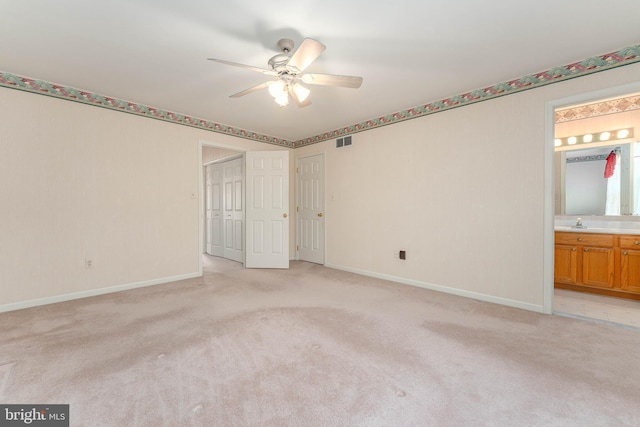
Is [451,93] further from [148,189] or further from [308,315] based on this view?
[148,189]

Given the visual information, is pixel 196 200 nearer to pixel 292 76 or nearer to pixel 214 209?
pixel 214 209

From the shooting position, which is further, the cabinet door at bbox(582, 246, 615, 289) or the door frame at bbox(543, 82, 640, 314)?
the cabinet door at bbox(582, 246, 615, 289)

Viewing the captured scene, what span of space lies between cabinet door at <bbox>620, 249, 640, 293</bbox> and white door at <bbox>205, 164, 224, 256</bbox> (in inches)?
258

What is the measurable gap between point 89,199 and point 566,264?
20.6 ft

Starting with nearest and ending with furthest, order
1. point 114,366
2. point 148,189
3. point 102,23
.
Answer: point 114,366, point 102,23, point 148,189

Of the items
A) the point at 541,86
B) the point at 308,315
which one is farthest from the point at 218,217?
the point at 541,86

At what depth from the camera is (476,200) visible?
3.39 metres

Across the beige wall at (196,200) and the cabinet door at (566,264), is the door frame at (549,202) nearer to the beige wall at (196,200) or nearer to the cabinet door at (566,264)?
the beige wall at (196,200)

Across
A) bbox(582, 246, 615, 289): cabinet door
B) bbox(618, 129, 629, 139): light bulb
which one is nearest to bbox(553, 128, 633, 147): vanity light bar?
bbox(618, 129, 629, 139): light bulb

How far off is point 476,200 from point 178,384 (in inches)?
137

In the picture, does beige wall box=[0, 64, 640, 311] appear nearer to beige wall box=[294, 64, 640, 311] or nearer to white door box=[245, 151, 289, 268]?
beige wall box=[294, 64, 640, 311]

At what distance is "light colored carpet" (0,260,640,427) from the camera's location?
1.49 metres

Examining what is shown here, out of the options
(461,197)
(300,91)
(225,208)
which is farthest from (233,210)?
(461,197)

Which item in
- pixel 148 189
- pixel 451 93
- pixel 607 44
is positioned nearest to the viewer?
pixel 607 44
